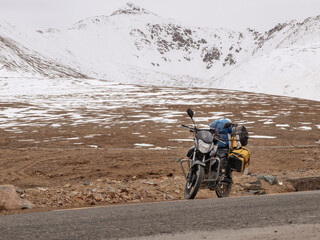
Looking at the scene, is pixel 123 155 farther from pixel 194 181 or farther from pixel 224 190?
pixel 194 181

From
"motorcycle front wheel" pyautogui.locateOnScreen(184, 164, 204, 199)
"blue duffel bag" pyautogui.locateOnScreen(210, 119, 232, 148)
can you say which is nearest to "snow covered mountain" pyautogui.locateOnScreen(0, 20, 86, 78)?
"blue duffel bag" pyautogui.locateOnScreen(210, 119, 232, 148)

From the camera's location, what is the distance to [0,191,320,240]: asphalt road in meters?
4.50

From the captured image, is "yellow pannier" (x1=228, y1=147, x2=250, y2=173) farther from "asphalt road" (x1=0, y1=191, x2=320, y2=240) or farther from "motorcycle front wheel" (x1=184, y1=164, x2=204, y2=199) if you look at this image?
"asphalt road" (x1=0, y1=191, x2=320, y2=240)

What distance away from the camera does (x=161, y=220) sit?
5.03m

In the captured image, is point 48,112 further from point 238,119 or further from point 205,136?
point 205,136

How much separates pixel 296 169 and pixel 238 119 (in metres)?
18.8

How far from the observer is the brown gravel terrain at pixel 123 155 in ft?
32.8

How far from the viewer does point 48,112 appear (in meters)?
41.0

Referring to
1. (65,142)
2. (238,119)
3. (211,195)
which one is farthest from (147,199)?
(238,119)

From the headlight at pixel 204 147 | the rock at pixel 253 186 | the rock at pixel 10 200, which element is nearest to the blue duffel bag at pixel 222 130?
the headlight at pixel 204 147

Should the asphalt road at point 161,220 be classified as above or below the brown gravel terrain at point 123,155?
above

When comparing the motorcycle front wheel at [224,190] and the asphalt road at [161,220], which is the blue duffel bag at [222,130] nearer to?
the motorcycle front wheel at [224,190]

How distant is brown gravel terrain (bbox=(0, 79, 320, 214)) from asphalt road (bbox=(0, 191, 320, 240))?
3.03 meters

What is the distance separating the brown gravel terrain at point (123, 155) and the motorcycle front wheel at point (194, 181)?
6.77 feet
